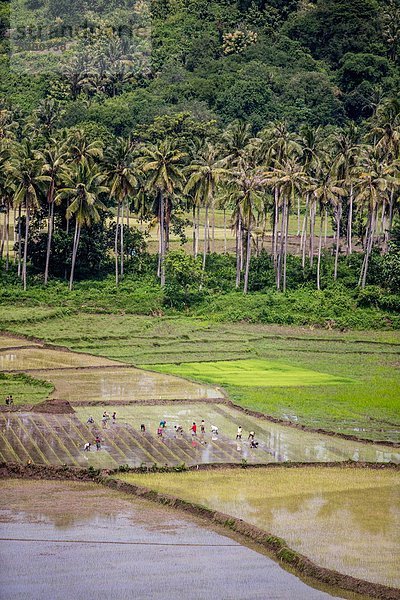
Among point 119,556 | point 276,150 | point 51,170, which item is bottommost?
point 119,556

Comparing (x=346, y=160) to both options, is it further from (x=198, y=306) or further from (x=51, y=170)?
(x=51, y=170)

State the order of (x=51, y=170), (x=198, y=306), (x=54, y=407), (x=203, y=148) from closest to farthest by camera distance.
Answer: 1. (x=54, y=407)
2. (x=198, y=306)
3. (x=51, y=170)
4. (x=203, y=148)

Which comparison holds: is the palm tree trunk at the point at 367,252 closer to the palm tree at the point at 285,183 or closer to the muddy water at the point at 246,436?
the palm tree at the point at 285,183

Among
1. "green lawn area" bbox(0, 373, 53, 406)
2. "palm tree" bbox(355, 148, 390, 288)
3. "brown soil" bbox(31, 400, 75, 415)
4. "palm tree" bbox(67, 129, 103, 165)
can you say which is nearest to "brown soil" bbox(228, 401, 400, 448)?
"brown soil" bbox(31, 400, 75, 415)

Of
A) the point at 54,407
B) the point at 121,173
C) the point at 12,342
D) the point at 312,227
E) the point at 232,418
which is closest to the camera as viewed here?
the point at 232,418

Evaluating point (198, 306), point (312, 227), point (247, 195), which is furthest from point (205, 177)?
point (198, 306)

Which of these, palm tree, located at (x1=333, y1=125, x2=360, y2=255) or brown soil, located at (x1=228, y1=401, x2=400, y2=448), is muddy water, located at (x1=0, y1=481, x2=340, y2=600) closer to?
brown soil, located at (x1=228, y1=401, x2=400, y2=448)
